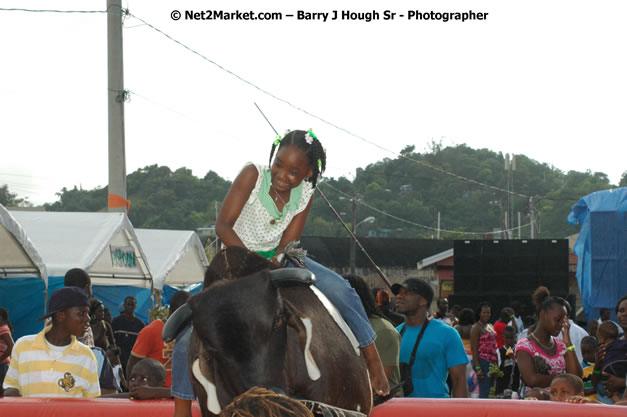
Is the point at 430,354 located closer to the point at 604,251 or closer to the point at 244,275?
the point at 244,275

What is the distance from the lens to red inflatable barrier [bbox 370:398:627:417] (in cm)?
593

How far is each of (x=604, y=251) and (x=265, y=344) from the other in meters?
14.7

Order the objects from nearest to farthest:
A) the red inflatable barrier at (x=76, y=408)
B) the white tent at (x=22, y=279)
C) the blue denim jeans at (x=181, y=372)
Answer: the blue denim jeans at (x=181, y=372)
the red inflatable barrier at (x=76, y=408)
the white tent at (x=22, y=279)

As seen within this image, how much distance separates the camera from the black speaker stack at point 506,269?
22281mm

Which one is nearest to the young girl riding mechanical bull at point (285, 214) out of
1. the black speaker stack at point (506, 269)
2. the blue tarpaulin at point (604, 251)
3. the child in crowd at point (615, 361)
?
the child in crowd at point (615, 361)

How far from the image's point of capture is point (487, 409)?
239 inches

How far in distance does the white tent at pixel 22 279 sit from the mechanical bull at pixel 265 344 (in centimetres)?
975

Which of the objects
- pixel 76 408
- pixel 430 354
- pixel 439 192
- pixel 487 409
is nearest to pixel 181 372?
pixel 76 408

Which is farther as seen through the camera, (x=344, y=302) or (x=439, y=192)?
(x=439, y=192)

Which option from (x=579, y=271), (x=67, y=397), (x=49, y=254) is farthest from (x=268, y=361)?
(x=579, y=271)

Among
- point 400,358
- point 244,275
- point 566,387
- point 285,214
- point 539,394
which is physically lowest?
point 539,394

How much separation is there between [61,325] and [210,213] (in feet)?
185

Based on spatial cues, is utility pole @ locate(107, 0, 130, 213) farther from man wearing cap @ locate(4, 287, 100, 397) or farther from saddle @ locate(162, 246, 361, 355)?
saddle @ locate(162, 246, 361, 355)

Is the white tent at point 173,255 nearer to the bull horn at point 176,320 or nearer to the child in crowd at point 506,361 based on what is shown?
the child in crowd at point 506,361
